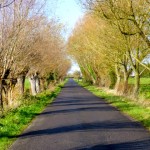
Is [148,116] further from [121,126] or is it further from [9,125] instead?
[9,125]

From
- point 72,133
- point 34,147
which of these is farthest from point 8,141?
point 72,133

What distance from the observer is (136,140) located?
1145 cm

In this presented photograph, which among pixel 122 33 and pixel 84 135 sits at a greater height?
pixel 122 33

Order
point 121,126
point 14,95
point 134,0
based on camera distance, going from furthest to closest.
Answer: point 14,95, point 134,0, point 121,126

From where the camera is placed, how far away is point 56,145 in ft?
35.5

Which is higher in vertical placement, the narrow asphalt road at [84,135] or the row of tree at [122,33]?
the row of tree at [122,33]

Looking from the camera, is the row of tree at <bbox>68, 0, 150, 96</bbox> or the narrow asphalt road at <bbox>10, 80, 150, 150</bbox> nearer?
the narrow asphalt road at <bbox>10, 80, 150, 150</bbox>

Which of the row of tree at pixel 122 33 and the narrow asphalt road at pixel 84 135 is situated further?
Answer: the row of tree at pixel 122 33

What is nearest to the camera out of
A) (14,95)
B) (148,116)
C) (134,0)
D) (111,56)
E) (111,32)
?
(148,116)

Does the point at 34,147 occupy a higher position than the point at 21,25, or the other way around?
the point at 21,25

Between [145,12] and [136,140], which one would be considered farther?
[145,12]

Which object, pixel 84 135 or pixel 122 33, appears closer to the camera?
pixel 84 135

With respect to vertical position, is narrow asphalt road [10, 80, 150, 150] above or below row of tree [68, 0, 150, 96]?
below

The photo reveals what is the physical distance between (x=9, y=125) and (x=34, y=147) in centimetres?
462
